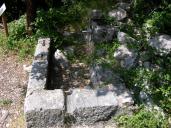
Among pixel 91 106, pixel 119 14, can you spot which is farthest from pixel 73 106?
pixel 119 14

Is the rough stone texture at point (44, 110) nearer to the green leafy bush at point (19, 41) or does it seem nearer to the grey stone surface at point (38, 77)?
the grey stone surface at point (38, 77)

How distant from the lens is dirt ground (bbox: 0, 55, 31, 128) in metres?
5.77

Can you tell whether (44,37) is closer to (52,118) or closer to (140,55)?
(140,55)

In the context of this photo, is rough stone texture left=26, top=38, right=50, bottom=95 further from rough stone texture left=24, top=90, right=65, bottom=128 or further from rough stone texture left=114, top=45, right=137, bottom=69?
rough stone texture left=114, top=45, right=137, bottom=69

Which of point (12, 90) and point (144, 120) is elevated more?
point (144, 120)

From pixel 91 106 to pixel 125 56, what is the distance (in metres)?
1.63

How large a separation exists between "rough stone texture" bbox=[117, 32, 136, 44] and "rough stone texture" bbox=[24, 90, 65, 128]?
2.10 metres

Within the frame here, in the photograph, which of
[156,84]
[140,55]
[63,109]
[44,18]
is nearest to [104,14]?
[44,18]

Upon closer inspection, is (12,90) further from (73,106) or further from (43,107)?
(73,106)

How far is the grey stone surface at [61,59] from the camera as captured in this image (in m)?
6.97

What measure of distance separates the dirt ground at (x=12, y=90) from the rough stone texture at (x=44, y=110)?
44cm

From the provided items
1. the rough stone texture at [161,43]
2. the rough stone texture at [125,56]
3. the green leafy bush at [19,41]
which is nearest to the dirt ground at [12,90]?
the green leafy bush at [19,41]

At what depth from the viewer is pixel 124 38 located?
7047mm

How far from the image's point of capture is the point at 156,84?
19.1 ft
